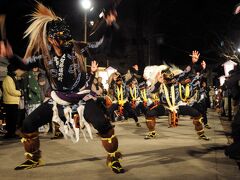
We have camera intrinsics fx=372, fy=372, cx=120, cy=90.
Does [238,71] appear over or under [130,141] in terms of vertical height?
over

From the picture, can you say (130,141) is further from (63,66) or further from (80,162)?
(63,66)

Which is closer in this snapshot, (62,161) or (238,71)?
(238,71)

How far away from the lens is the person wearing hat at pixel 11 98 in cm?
932

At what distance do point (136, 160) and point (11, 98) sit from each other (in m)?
4.50

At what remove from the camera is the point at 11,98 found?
941 cm

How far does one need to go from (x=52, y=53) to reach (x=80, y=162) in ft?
6.00

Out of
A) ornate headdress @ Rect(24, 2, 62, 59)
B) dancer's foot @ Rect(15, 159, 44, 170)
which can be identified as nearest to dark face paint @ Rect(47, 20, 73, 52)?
ornate headdress @ Rect(24, 2, 62, 59)

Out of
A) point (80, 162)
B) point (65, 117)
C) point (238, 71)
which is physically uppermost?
point (238, 71)

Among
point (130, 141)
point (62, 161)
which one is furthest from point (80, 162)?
point (130, 141)

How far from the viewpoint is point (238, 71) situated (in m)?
5.70

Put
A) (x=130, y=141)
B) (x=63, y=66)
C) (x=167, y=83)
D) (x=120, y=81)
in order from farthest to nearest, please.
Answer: (x=120, y=81)
(x=167, y=83)
(x=130, y=141)
(x=63, y=66)

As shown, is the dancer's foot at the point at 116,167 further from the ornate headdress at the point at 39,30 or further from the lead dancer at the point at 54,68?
the ornate headdress at the point at 39,30

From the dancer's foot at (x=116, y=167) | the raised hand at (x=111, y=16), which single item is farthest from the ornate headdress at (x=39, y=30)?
the dancer's foot at (x=116, y=167)

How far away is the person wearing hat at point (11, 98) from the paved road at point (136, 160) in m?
0.60
